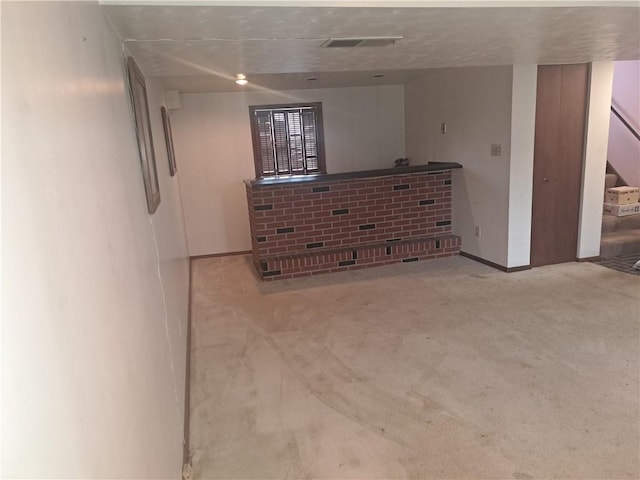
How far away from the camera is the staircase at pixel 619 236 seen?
473 cm

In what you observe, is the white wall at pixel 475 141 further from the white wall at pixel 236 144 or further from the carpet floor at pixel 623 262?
the carpet floor at pixel 623 262

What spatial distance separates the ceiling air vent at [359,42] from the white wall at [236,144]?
3.60 m

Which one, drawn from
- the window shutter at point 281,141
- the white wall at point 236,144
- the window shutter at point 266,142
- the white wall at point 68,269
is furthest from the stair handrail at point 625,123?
the white wall at point 68,269

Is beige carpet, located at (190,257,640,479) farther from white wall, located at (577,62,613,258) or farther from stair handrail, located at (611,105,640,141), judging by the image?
stair handrail, located at (611,105,640,141)

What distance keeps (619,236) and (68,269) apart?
551 cm

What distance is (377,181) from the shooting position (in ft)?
16.1

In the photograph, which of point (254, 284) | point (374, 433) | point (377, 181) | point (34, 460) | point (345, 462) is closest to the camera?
point (34, 460)

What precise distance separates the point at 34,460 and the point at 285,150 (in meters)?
5.52

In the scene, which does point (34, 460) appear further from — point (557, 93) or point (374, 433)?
point (557, 93)

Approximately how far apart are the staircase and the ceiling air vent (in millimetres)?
3802

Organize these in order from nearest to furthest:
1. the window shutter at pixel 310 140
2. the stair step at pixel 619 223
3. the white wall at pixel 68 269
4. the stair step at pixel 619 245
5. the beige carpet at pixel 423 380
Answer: the white wall at pixel 68 269
the beige carpet at pixel 423 380
the stair step at pixel 619 245
the stair step at pixel 619 223
the window shutter at pixel 310 140

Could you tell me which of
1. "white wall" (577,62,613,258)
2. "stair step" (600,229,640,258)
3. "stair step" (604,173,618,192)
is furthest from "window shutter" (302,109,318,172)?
"stair step" (604,173,618,192)

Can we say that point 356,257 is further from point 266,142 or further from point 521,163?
point 266,142

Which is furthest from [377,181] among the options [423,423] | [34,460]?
[34,460]
